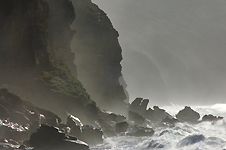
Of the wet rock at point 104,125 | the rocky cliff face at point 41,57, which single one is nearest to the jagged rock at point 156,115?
A: the rocky cliff face at point 41,57

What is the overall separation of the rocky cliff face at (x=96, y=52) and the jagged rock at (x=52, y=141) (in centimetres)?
3427

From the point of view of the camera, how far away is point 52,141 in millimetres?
18656

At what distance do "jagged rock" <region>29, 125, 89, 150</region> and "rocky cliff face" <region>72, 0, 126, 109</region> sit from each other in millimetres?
34273

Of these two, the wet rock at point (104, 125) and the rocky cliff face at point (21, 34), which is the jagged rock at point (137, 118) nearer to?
the wet rock at point (104, 125)

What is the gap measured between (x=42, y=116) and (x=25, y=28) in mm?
10838

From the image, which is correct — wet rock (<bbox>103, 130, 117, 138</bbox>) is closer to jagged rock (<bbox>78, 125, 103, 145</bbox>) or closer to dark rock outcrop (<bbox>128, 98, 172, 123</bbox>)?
jagged rock (<bbox>78, 125, 103, 145</bbox>)

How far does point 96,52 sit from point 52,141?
37.7 meters

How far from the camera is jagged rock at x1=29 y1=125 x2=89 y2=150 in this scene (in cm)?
1853

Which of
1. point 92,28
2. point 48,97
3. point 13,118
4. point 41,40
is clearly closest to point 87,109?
point 48,97

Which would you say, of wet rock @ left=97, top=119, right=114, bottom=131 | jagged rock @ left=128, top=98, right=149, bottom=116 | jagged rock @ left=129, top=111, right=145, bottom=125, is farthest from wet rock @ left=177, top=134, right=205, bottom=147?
jagged rock @ left=128, top=98, right=149, bottom=116

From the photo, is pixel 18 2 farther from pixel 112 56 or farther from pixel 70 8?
pixel 112 56

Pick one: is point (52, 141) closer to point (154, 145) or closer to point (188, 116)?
point (154, 145)

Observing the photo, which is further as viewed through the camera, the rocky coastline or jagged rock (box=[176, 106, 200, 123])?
jagged rock (box=[176, 106, 200, 123])

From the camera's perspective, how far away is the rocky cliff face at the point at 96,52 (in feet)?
176
